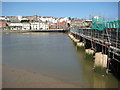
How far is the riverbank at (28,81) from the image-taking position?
8773 mm

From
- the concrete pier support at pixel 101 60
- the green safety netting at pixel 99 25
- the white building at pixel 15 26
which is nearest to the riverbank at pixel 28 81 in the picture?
the concrete pier support at pixel 101 60

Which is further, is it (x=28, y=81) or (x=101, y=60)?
(x=101, y=60)

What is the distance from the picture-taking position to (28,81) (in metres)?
9.39

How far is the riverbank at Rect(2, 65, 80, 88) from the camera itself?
8773mm

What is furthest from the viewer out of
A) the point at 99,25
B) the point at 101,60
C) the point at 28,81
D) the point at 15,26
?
the point at 15,26

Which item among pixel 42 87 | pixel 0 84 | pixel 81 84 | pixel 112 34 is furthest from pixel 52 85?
pixel 112 34

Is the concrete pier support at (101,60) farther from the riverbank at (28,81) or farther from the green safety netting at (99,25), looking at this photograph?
the green safety netting at (99,25)

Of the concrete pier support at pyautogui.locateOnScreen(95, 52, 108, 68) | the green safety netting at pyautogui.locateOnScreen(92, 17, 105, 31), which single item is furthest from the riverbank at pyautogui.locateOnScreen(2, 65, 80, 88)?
the green safety netting at pyautogui.locateOnScreen(92, 17, 105, 31)

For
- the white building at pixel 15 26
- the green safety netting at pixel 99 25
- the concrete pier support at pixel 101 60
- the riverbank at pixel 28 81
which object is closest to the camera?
the riverbank at pixel 28 81

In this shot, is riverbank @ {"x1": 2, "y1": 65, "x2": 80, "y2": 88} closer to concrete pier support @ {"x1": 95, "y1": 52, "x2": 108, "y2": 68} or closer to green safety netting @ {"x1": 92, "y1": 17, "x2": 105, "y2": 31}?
concrete pier support @ {"x1": 95, "y1": 52, "x2": 108, "y2": 68}

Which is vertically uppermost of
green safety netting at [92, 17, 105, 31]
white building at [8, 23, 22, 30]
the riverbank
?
white building at [8, 23, 22, 30]

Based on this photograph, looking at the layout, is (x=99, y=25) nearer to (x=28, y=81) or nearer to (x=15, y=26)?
(x=28, y=81)

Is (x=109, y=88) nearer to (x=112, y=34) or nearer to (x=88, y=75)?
(x=88, y=75)

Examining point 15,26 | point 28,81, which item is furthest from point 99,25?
point 15,26
